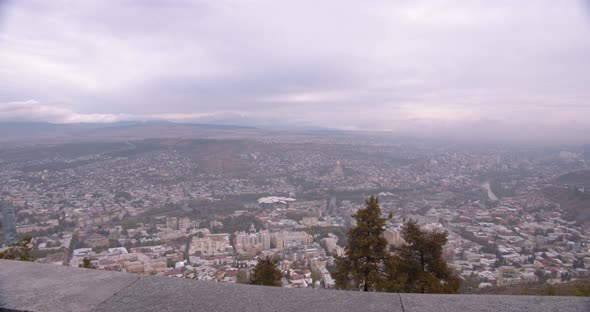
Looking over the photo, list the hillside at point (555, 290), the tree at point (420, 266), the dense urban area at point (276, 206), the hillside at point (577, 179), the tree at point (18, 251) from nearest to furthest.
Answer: the hillside at point (555, 290), the tree at point (420, 266), the tree at point (18, 251), the dense urban area at point (276, 206), the hillside at point (577, 179)

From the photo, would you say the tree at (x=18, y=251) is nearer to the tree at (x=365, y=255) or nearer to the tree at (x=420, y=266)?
the tree at (x=365, y=255)

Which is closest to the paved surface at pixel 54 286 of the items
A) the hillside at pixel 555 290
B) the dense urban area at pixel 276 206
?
the dense urban area at pixel 276 206

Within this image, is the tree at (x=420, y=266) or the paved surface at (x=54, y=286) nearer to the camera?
the paved surface at (x=54, y=286)

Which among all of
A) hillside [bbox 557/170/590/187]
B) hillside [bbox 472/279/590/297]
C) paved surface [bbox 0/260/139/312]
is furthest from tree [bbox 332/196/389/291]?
hillside [bbox 557/170/590/187]

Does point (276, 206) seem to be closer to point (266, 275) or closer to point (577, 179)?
point (266, 275)

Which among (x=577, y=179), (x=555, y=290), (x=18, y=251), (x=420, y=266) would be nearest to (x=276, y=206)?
(x=18, y=251)

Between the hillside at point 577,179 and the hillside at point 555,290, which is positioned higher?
the hillside at point 555,290

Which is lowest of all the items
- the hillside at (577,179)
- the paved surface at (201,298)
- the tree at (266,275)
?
the hillside at (577,179)

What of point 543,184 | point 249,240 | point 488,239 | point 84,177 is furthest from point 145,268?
point 543,184

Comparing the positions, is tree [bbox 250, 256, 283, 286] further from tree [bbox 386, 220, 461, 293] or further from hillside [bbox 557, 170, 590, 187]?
hillside [bbox 557, 170, 590, 187]
